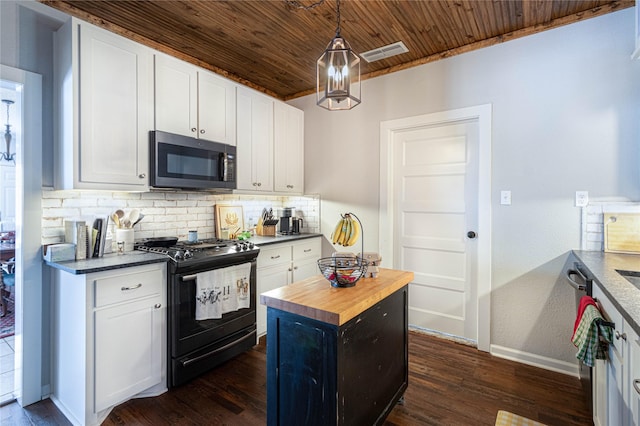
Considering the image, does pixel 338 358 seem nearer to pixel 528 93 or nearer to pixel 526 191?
pixel 526 191

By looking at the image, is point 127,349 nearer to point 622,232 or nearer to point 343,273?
point 343,273

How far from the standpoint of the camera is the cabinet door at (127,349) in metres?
1.87

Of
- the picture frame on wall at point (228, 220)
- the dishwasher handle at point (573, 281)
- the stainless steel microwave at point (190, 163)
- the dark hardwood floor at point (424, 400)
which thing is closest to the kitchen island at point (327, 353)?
the dark hardwood floor at point (424, 400)

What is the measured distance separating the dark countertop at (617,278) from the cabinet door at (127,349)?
237cm

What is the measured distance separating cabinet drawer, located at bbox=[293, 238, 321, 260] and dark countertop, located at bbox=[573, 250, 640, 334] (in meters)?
2.33

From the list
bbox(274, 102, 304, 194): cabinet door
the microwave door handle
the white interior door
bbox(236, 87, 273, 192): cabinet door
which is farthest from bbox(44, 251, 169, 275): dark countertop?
the white interior door

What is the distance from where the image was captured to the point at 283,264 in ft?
10.5

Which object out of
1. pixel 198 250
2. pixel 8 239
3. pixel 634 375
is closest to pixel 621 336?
pixel 634 375

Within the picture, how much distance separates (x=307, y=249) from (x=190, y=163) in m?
1.56

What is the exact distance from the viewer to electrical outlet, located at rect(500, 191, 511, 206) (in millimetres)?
2615

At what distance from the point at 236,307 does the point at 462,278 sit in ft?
6.63

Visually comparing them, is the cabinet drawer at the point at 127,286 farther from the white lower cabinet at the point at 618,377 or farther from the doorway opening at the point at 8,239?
the white lower cabinet at the point at 618,377

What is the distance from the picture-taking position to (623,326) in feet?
3.89

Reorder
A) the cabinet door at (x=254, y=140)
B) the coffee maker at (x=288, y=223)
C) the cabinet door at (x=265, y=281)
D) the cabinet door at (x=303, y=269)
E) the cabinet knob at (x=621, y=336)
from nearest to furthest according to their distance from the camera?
1. the cabinet knob at (x=621, y=336)
2. the cabinet door at (x=265, y=281)
3. the cabinet door at (x=254, y=140)
4. the cabinet door at (x=303, y=269)
5. the coffee maker at (x=288, y=223)
